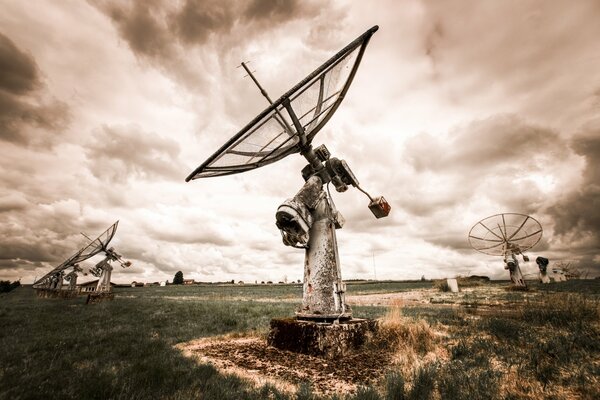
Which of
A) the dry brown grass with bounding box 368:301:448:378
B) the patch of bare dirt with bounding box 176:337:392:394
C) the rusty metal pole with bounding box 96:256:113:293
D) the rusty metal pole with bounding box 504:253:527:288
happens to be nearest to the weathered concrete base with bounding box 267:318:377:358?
the patch of bare dirt with bounding box 176:337:392:394

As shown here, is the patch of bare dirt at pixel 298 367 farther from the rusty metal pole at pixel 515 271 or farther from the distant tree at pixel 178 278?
the distant tree at pixel 178 278

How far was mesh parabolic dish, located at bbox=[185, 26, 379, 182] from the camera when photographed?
5703mm

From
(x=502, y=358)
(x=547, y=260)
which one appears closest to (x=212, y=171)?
(x=502, y=358)

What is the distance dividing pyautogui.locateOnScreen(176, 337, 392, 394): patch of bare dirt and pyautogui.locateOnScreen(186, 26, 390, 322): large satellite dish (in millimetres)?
867

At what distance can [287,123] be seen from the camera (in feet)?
20.7

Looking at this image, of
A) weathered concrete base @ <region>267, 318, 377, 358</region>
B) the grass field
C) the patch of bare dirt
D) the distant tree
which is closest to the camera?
the grass field

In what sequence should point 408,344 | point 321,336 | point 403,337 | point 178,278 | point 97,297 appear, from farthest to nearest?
point 178,278, point 97,297, point 403,337, point 408,344, point 321,336

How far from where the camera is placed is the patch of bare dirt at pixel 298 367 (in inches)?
151

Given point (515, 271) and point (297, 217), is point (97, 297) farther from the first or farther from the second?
point (515, 271)

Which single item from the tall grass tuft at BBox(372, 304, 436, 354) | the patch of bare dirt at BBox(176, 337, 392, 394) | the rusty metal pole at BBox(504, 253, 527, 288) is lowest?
the patch of bare dirt at BBox(176, 337, 392, 394)

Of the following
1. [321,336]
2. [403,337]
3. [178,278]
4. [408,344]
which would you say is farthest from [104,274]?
[178,278]

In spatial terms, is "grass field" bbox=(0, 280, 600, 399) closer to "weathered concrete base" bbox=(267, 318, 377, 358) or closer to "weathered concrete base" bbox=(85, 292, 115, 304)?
"weathered concrete base" bbox=(267, 318, 377, 358)

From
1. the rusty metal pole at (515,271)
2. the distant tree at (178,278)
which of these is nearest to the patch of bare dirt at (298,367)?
the rusty metal pole at (515,271)

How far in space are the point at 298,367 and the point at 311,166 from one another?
13.6ft
